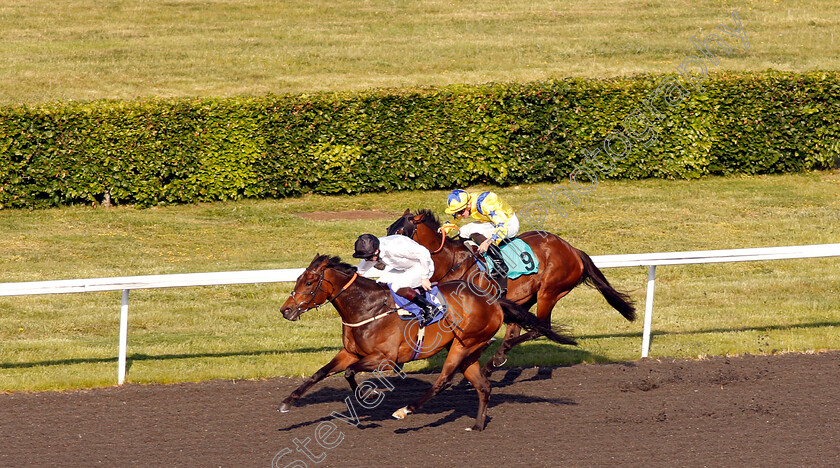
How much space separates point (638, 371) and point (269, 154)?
835 cm

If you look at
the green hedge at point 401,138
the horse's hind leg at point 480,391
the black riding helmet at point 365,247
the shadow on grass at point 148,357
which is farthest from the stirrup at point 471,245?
the green hedge at point 401,138

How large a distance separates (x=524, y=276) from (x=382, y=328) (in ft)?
5.75

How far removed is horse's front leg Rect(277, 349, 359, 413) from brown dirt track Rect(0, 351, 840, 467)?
17 centimetres

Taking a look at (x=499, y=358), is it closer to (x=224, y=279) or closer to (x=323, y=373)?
(x=323, y=373)

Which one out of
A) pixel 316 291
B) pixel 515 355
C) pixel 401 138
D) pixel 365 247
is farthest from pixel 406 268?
pixel 401 138

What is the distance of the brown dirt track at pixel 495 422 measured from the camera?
19.1ft

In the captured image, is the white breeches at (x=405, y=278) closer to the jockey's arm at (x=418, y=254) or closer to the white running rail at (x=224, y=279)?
the jockey's arm at (x=418, y=254)

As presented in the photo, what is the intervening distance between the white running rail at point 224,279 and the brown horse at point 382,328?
0.99 m

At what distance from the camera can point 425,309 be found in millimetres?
6387

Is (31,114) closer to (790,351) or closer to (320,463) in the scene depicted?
(320,463)

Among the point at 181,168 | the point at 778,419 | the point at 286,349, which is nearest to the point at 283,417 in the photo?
the point at 286,349

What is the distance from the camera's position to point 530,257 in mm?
7629

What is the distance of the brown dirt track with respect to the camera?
19.1 feet

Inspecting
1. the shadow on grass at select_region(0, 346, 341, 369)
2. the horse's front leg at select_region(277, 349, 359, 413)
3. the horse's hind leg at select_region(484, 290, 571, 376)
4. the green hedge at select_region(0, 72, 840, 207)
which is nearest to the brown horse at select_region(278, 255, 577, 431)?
the horse's front leg at select_region(277, 349, 359, 413)
